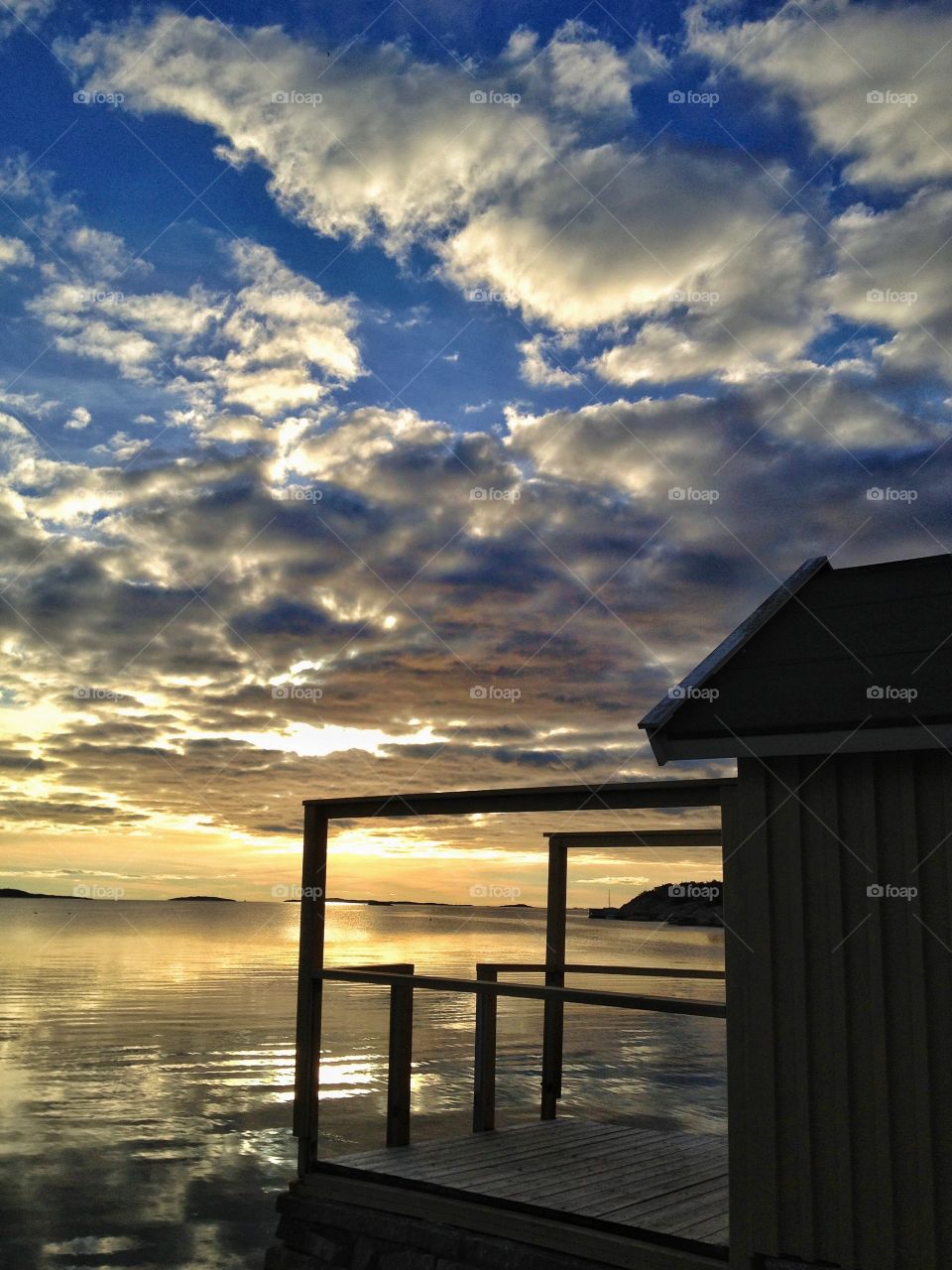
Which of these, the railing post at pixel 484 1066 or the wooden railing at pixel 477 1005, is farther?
the railing post at pixel 484 1066

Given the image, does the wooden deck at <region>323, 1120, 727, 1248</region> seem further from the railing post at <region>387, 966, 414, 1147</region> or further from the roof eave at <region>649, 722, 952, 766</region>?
the roof eave at <region>649, 722, 952, 766</region>

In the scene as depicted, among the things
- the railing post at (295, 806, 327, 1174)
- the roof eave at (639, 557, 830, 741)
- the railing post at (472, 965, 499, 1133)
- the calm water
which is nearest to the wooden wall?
the roof eave at (639, 557, 830, 741)

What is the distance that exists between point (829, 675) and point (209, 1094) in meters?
18.2

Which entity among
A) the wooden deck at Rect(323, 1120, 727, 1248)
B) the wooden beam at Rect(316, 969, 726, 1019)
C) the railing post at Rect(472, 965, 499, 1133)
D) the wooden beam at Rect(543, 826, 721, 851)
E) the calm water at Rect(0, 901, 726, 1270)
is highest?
the wooden beam at Rect(543, 826, 721, 851)

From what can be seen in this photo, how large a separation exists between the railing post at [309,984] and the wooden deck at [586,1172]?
35 cm

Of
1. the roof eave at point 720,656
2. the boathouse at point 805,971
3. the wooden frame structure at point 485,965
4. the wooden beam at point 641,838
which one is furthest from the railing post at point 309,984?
the roof eave at point 720,656

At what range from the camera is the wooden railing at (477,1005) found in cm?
664

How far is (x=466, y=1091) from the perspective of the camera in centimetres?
2092

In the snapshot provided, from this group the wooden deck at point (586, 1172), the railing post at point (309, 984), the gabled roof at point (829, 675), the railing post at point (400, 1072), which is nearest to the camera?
the gabled roof at point (829, 675)

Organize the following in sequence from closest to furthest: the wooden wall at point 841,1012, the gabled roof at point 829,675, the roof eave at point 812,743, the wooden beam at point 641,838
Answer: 1. the wooden wall at point 841,1012
2. the roof eave at point 812,743
3. the gabled roof at point 829,675
4. the wooden beam at point 641,838

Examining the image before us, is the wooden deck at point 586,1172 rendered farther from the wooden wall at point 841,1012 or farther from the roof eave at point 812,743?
the roof eave at point 812,743

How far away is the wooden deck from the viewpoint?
6.85 metres

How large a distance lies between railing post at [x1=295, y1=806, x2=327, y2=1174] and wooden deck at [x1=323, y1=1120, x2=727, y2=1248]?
1.14ft

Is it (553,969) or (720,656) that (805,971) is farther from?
(553,969)
